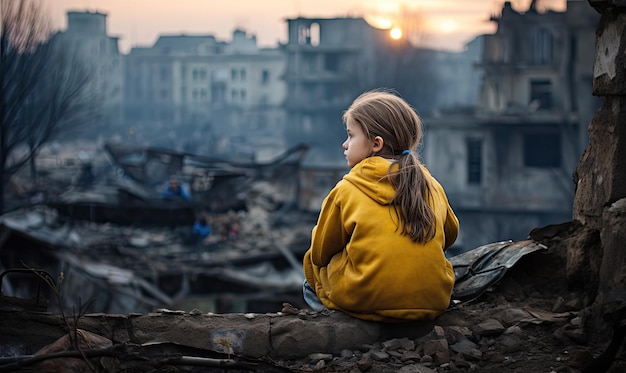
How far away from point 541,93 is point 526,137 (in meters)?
2.51

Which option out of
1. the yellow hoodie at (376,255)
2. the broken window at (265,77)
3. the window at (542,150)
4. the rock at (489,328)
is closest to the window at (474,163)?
the window at (542,150)

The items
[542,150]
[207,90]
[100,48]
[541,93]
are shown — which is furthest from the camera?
[207,90]

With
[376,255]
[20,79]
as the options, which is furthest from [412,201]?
[20,79]

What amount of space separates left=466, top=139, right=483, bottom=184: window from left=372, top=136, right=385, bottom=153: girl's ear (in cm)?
2633

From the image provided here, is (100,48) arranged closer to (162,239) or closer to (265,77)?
(265,77)

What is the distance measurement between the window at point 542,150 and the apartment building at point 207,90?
39.6 metres

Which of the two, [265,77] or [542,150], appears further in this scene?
[265,77]

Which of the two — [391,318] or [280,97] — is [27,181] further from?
[280,97]

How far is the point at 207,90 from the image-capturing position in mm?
70500

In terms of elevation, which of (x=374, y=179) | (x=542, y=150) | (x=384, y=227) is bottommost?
(x=542, y=150)

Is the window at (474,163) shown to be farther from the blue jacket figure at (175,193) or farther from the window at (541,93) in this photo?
the blue jacket figure at (175,193)

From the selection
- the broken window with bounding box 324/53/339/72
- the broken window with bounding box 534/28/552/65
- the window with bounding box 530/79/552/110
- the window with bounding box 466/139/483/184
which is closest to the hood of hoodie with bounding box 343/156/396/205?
the window with bounding box 466/139/483/184

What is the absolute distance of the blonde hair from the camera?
11.0 feet

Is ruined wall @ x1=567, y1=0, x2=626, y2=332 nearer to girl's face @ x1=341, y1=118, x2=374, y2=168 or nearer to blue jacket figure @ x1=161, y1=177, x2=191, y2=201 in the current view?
girl's face @ x1=341, y1=118, x2=374, y2=168
